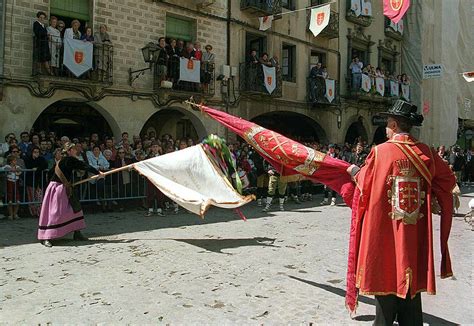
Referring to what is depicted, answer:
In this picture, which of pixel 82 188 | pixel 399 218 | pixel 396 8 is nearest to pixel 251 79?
pixel 396 8

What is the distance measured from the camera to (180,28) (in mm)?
16844

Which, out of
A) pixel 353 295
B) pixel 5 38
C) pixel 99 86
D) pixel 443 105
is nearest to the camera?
pixel 353 295

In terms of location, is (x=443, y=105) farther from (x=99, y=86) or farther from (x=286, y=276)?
(x=286, y=276)

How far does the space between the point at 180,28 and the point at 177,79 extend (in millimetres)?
2198

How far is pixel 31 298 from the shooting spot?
515 centimetres

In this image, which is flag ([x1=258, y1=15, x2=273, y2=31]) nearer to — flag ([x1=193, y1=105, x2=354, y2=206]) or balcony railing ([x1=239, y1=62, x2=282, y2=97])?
balcony railing ([x1=239, y1=62, x2=282, y2=97])

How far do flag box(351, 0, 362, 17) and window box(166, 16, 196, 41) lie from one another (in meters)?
9.85

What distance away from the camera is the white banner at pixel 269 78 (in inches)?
725

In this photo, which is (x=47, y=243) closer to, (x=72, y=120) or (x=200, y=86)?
(x=72, y=120)

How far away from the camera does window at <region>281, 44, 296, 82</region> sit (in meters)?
21.0

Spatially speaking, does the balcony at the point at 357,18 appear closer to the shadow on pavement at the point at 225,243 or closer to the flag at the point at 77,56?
the flag at the point at 77,56

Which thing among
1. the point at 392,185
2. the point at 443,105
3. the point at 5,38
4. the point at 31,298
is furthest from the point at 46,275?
the point at 443,105

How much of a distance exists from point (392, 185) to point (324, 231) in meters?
6.11

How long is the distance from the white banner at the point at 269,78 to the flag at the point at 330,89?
12.0ft
